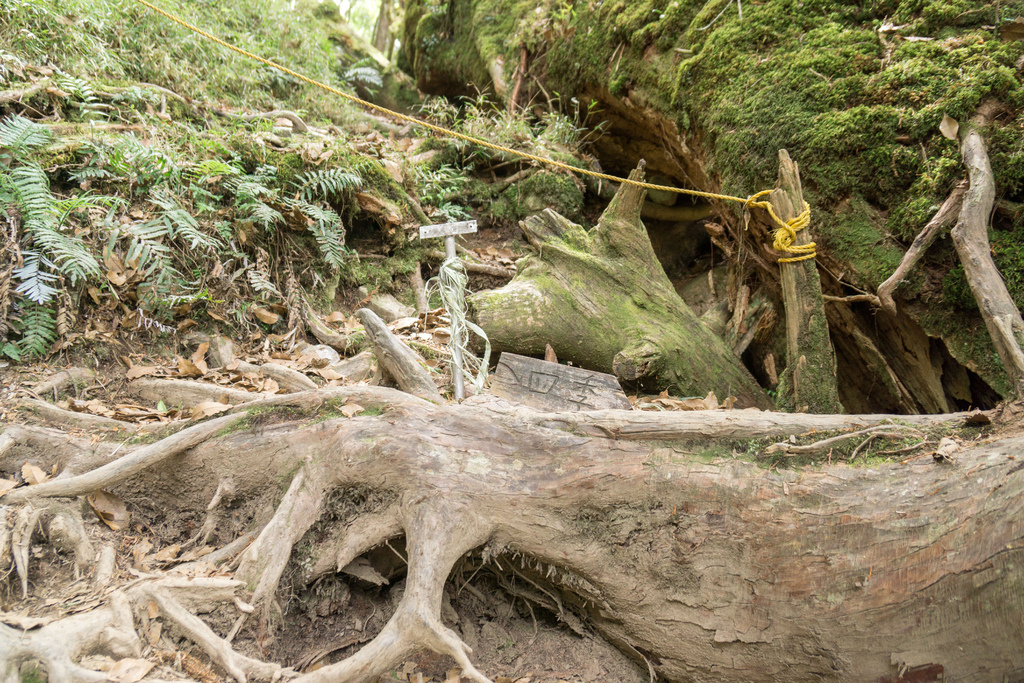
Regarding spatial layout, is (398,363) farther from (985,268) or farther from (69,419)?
(985,268)

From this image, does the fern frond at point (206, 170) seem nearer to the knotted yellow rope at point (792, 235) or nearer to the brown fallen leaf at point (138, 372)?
the brown fallen leaf at point (138, 372)

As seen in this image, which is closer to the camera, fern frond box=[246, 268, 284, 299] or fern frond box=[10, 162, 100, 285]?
fern frond box=[10, 162, 100, 285]

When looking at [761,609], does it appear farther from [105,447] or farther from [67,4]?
[67,4]

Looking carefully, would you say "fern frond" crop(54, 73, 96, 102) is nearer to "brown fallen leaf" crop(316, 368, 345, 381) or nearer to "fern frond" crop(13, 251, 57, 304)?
"fern frond" crop(13, 251, 57, 304)

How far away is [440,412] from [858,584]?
5.63ft

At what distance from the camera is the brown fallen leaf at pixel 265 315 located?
4.09 meters

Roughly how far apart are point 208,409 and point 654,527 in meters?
2.26

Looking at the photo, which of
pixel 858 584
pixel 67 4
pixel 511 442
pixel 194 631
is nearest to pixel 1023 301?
pixel 858 584

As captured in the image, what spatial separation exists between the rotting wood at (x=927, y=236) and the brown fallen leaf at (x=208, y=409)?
351 centimetres

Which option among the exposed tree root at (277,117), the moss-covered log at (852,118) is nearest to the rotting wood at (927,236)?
the moss-covered log at (852,118)

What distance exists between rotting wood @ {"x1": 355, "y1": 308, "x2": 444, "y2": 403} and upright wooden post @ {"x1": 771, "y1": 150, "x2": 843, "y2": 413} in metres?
2.19

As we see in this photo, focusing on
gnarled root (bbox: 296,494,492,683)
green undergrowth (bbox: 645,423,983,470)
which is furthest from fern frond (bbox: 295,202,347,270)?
Result: green undergrowth (bbox: 645,423,983,470)

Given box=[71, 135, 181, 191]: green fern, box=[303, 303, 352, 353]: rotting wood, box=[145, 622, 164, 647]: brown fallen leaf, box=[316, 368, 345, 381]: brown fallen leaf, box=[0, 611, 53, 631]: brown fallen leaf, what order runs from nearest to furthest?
box=[0, 611, 53, 631]: brown fallen leaf < box=[145, 622, 164, 647]: brown fallen leaf < box=[316, 368, 345, 381]: brown fallen leaf < box=[71, 135, 181, 191]: green fern < box=[303, 303, 352, 353]: rotting wood

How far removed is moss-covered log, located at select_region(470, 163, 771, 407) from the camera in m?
3.73
